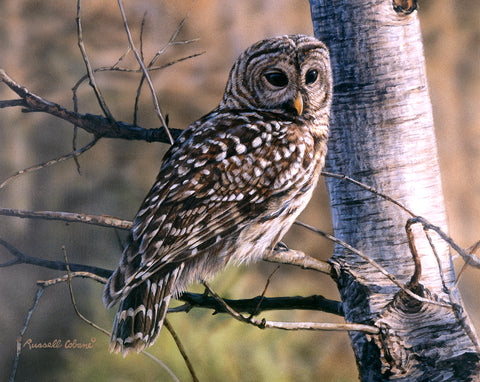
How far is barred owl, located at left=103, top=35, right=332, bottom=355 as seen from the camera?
87 centimetres

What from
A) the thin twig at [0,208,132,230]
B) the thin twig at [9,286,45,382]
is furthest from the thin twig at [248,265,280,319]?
the thin twig at [9,286,45,382]

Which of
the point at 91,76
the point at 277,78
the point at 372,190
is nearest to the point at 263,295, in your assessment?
the point at 372,190

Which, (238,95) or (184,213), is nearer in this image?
(184,213)

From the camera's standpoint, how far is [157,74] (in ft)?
3.24

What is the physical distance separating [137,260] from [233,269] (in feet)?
0.62

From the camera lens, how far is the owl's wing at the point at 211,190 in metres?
0.86

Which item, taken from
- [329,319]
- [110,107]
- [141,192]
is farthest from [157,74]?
[329,319]

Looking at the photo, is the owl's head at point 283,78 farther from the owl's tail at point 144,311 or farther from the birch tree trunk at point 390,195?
the owl's tail at point 144,311

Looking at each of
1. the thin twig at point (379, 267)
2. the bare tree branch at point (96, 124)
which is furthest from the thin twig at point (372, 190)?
the bare tree branch at point (96, 124)

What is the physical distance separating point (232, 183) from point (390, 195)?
0.97 feet

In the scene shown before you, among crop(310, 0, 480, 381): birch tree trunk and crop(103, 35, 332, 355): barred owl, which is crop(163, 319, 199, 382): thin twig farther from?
crop(310, 0, 480, 381): birch tree trunk

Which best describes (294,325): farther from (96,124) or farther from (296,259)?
(96,124)

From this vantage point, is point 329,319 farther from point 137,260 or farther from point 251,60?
point 251,60

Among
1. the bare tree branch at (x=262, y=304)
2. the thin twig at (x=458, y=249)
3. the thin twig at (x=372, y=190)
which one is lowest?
the bare tree branch at (x=262, y=304)
